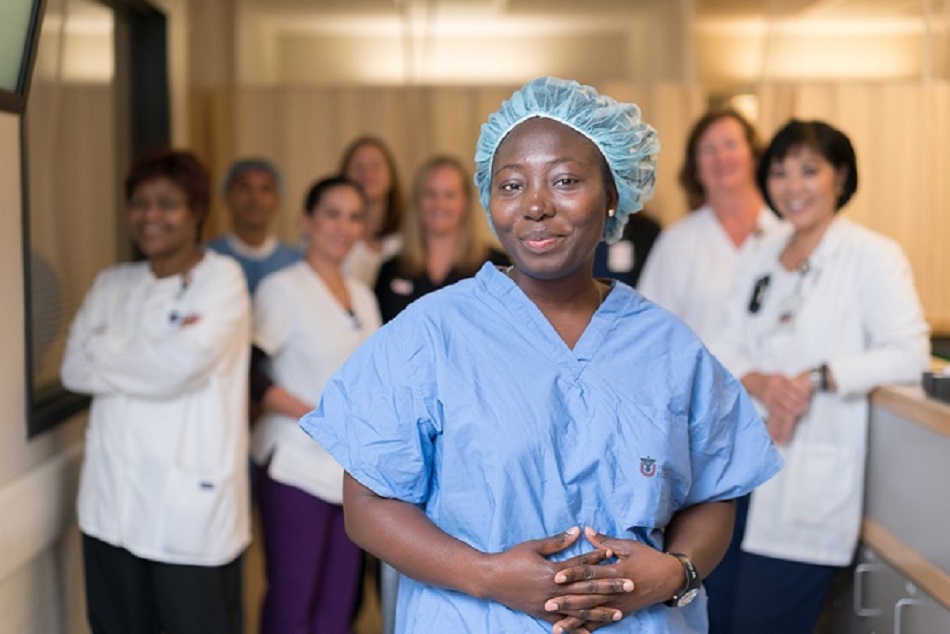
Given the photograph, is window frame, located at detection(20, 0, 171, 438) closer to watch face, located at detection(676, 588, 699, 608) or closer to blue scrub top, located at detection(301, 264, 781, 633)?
blue scrub top, located at detection(301, 264, 781, 633)

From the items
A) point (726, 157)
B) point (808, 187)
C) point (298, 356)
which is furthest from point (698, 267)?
point (298, 356)

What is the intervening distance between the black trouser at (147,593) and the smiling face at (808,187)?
1.57 m

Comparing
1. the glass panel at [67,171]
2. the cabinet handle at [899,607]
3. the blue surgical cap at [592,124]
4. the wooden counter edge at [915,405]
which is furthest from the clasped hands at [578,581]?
the glass panel at [67,171]

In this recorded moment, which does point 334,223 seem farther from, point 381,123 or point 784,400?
point 381,123

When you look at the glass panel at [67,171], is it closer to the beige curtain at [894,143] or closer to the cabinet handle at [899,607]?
the cabinet handle at [899,607]

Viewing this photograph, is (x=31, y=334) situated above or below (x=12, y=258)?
below

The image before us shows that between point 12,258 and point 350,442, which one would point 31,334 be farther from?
point 350,442

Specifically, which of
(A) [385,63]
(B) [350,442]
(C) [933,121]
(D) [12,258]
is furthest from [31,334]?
(C) [933,121]

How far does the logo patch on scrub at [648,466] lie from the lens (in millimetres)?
1598

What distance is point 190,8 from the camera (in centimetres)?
463

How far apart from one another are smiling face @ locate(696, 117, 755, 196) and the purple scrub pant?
4.79 ft

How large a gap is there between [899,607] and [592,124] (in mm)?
1363

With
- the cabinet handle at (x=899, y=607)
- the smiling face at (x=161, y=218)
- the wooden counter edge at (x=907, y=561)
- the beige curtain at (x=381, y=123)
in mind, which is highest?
the beige curtain at (x=381, y=123)

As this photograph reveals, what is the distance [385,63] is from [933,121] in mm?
2324
